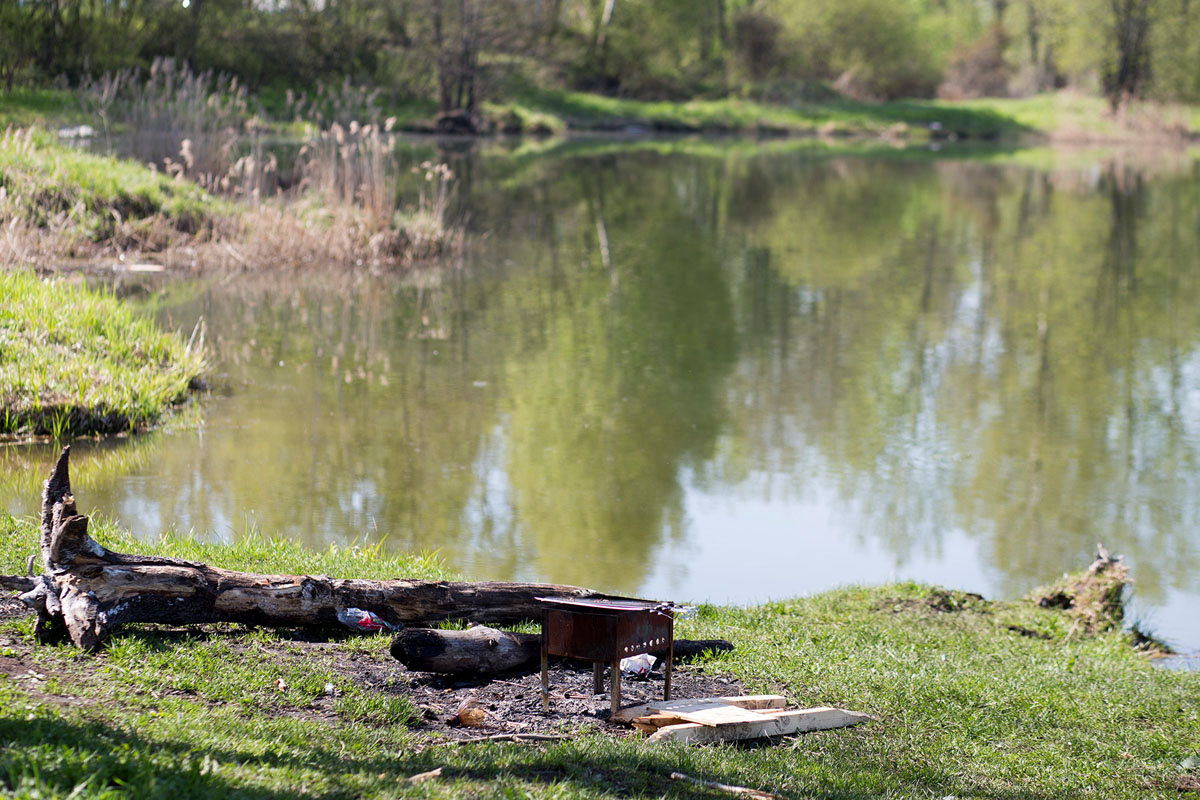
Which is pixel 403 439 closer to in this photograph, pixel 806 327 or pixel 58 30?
pixel 806 327

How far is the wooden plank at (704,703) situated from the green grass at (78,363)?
7127 mm

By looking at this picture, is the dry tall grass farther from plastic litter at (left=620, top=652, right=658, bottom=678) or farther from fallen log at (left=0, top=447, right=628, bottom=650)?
plastic litter at (left=620, top=652, right=658, bottom=678)

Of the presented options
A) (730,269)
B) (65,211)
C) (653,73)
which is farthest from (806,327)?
(653,73)

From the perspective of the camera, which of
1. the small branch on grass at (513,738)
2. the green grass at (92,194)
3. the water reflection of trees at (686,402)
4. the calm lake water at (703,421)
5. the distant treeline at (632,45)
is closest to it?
the small branch on grass at (513,738)

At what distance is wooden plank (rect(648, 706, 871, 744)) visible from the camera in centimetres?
538

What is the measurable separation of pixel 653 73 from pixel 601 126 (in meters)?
10.5

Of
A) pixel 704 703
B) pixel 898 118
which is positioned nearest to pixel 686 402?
pixel 704 703

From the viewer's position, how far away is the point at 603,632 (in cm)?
545

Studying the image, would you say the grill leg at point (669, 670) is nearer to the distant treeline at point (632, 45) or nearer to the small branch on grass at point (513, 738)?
the small branch on grass at point (513, 738)

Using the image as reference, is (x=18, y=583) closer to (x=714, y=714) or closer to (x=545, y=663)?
(x=545, y=663)

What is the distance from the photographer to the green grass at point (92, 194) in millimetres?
17969

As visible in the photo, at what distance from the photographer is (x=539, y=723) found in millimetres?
5590

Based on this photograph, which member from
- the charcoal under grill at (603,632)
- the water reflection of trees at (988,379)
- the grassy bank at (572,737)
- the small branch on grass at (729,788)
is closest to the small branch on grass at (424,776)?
the grassy bank at (572,737)

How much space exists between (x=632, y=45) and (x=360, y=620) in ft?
225
